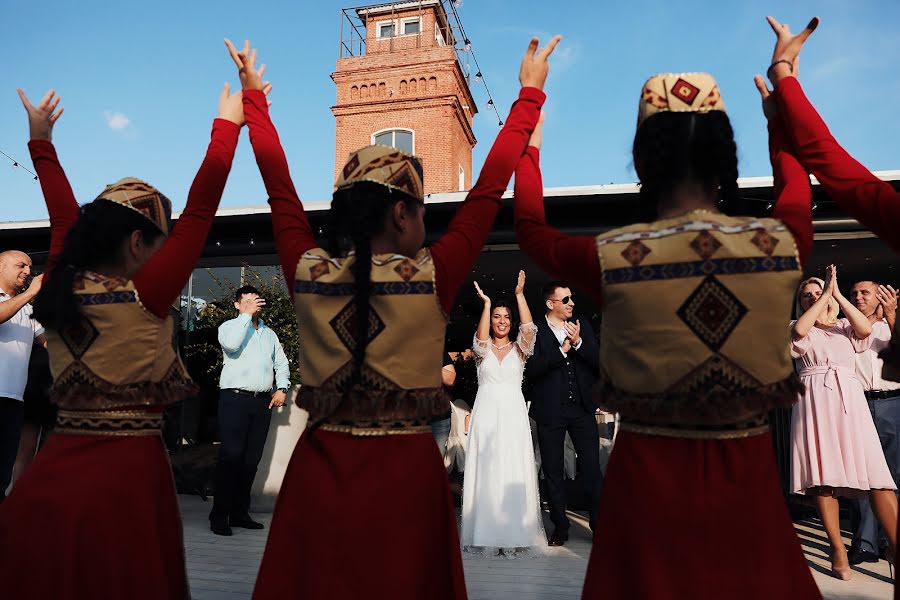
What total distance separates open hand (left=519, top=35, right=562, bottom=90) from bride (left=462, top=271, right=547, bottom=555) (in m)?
2.81

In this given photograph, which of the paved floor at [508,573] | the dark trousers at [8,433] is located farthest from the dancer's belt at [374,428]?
the dark trousers at [8,433]

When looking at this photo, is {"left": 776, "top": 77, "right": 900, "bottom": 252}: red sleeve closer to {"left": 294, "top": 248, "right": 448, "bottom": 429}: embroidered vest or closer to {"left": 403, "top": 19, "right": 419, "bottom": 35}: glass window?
{"left": 294, "top": 248, "right": 448, "bottom": 429}: embroidered vest

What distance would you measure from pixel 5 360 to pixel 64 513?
3.84m

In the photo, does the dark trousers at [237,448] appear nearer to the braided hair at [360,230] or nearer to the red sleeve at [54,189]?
the red sleeve at [54,189]

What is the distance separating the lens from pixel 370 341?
174 cm

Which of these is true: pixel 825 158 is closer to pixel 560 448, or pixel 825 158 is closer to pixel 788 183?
pixel 788 183

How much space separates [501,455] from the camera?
520cm

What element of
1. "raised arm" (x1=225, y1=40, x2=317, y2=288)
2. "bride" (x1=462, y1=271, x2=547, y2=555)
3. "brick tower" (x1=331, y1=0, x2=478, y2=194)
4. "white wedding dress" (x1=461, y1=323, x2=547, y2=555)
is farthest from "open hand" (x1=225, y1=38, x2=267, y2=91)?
"brick tower" (x1=331, y1=0, x2=478, y2=194)

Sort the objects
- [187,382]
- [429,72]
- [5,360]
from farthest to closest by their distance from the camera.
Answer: [429,72] → [5,360] → [187,382]

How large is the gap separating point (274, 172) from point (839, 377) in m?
4.38

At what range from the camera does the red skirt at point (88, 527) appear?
6.08 ft

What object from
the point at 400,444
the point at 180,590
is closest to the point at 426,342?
the point at 400,444

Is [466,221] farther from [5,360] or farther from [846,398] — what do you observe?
[5,360]

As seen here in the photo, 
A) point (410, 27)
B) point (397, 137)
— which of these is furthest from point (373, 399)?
point (410, 27)
